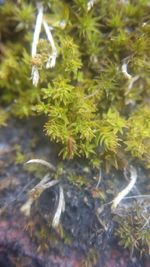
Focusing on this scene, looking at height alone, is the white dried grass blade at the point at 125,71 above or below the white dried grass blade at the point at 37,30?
below

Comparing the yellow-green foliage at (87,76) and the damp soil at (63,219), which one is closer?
the damp soil at (63,219)

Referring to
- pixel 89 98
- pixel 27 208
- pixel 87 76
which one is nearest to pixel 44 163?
pixel 27 208

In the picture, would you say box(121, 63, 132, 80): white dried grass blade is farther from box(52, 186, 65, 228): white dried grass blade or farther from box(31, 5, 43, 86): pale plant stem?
box(52, 186, 65, 228): white dried grass blade

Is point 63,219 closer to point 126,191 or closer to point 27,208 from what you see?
point 27,208

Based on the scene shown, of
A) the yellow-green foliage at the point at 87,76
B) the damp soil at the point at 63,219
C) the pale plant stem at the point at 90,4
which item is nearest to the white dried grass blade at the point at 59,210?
the damp soil at the point at 63,219


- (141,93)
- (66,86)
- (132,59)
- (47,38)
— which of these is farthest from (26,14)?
(141,93)

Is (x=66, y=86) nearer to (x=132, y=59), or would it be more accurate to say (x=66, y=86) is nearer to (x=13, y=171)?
(x=132, y=59)

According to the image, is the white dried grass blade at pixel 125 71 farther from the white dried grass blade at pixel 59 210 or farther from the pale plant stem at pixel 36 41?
the white dried grass blade at pixel 59 210

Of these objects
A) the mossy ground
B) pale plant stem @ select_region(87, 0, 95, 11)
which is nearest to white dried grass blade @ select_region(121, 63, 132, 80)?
the mossy ground
